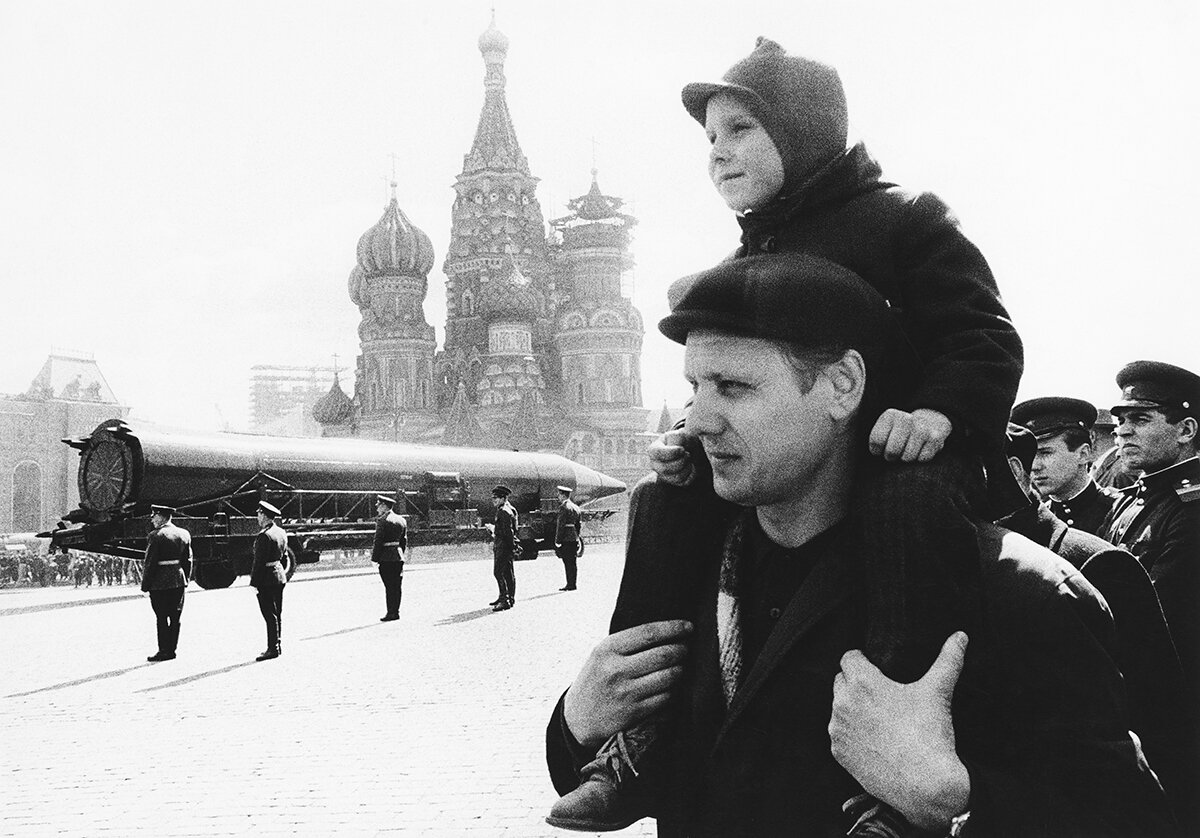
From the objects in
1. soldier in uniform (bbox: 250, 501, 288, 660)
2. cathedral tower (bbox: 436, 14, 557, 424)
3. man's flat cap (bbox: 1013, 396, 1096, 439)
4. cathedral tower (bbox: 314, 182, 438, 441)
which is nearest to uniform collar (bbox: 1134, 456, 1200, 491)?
man's flat cap (bbox: 1013, 396, 1096, 439)

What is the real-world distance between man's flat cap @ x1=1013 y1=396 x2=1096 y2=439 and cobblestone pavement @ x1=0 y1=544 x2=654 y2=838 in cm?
292

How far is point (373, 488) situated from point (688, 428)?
28.9 meters

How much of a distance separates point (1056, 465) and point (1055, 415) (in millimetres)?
316

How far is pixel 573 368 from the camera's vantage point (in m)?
75.6

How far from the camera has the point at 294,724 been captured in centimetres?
873

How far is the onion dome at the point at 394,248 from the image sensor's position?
256 ft

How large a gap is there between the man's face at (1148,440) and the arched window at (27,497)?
6601 centimetres

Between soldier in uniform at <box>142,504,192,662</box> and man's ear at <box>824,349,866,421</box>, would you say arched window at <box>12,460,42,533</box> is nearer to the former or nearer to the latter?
soldier in uniform at <box>142,504,192,662</box>

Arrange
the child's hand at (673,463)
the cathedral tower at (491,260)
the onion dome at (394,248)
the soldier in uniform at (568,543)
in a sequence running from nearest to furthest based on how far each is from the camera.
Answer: the child's hand at (673,463) → the soldier in uniform at (568,543) → the cathedral tower at (491,260) → the onion dome at (394,248)

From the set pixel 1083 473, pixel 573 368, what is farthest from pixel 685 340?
pixel 573 368

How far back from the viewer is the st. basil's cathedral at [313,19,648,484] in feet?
240

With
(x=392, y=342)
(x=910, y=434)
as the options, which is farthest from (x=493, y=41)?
(x=910, y=434)

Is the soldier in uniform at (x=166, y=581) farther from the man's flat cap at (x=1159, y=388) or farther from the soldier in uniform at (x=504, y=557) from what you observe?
the man's flat cap at (x=1159, y=388)

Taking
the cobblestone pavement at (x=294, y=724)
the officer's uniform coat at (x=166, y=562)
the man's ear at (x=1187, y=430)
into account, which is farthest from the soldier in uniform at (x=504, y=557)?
the man's ear at (x=1187, y=430)
